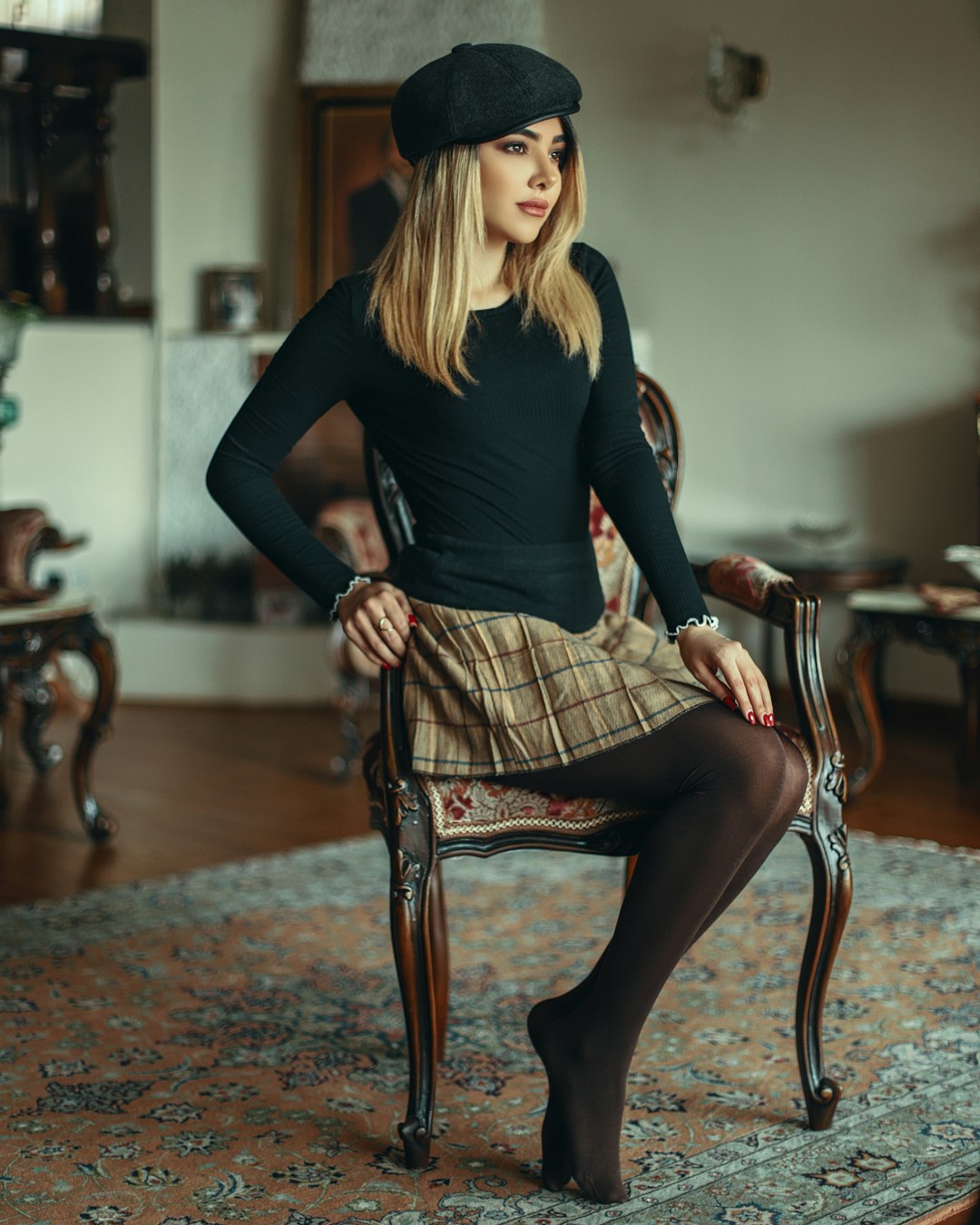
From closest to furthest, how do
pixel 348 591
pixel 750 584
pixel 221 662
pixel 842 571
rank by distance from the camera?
pixel 348 591, pixel 750 584, pixel 842 571, pixel 221 662

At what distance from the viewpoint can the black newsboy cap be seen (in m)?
1.80

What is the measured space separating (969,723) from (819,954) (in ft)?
8.06

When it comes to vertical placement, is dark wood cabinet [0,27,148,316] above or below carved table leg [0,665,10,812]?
above

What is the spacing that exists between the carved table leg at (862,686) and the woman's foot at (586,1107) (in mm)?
2207

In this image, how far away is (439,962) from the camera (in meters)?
2.17

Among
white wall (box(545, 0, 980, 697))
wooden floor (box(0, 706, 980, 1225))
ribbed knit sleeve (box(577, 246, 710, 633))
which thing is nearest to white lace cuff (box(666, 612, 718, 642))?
ribbed knit sleeve (box(577, 246, 710, 633))

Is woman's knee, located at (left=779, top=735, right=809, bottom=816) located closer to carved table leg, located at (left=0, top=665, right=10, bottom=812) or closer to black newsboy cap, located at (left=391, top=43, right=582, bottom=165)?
black newsboy cap, located at (left=391, top=43, right=582, bottom=165)

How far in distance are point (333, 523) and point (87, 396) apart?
1836mm

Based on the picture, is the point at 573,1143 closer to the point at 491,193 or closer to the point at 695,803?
the point at 695,803

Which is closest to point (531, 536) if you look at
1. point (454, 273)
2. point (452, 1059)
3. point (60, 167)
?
Result: point (454, 273)

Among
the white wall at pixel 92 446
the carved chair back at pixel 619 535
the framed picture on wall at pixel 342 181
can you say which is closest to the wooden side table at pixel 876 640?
the carved chair back at pixel 619 535

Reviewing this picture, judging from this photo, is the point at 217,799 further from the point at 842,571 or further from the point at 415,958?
the point at 415,958

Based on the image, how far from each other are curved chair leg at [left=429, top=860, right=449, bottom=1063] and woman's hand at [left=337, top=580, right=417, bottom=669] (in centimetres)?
40

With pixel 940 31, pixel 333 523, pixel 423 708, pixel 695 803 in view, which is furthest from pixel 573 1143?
pixel 940 31
